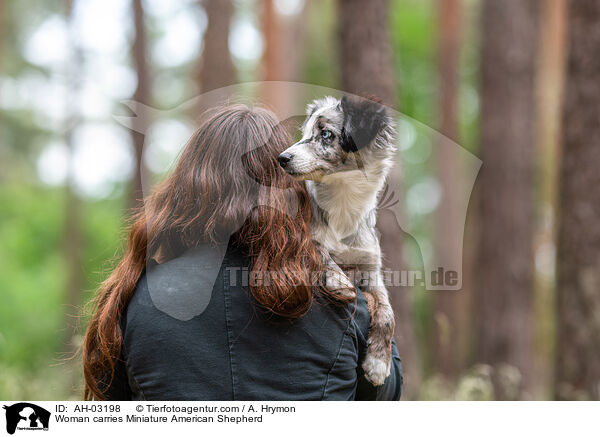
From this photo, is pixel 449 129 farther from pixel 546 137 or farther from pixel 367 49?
pixel 367 49

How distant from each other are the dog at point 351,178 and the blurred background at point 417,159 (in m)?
0.26

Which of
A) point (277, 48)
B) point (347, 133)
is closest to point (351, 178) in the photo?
point (347, 133)

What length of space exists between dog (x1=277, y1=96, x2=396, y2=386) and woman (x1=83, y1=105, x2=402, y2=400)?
52cm

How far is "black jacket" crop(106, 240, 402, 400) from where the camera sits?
6.25ft

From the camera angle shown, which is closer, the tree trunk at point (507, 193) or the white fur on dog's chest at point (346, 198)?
the white fur on dog's chest at point (346, 198)

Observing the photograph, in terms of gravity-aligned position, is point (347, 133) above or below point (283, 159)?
above

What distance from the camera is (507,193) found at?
7.88 m

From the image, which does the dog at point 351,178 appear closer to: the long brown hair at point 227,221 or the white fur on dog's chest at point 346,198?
the white fur on dog's chest at point 346,198

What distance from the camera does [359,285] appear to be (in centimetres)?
280

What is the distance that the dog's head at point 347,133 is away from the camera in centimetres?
278

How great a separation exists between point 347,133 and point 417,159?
335 inches

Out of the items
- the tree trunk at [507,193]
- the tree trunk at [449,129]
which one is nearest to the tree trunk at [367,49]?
the tree trunk at [507,193]

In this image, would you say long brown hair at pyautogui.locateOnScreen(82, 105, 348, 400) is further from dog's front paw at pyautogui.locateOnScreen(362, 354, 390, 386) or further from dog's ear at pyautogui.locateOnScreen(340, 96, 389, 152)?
dog's ear at pyautogui.locateOnScreen(340, 96, 389, 152)
